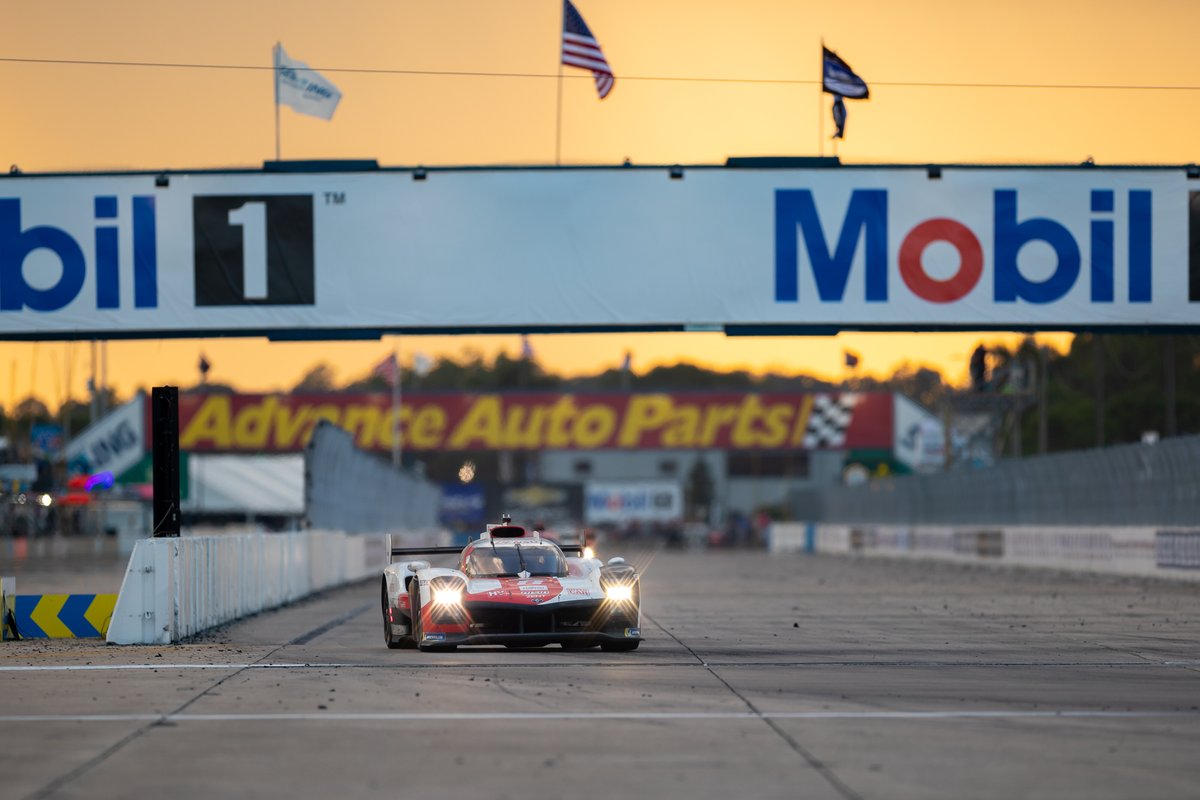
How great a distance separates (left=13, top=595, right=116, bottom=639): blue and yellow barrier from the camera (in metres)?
19.8

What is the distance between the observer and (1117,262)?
2573 cm

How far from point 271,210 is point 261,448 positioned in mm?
60241

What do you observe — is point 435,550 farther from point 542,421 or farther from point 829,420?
point 542,421

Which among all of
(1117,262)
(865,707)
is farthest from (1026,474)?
(865,707)

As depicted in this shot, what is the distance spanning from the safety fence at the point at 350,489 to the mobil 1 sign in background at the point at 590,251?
9.73 meters

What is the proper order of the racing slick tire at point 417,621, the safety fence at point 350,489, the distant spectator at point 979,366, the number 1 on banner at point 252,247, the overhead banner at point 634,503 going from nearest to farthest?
the racing slick tire at point 417,621 → the number 1 on banner at point 252,247 → the safety fence at point 350,489 → the distant spectator at point 979,366 → the overhead banner at point 634,503

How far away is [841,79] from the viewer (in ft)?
87.7

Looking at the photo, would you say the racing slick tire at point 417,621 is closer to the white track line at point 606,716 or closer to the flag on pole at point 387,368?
the white track line at point 606,716

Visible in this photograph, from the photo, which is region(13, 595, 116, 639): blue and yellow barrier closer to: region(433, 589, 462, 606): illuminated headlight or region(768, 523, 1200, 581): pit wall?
region(433, 589, 462, 606): illuminated headlight

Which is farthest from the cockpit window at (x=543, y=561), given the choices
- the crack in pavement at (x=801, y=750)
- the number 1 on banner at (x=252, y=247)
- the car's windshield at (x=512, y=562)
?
the number 1 on banner at (x=252, y=247)

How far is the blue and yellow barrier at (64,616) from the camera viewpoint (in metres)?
19.8

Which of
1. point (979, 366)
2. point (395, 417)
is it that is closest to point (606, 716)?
point (979, 366)

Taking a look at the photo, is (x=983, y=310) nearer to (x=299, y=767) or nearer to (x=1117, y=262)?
(x=1117, y=262)

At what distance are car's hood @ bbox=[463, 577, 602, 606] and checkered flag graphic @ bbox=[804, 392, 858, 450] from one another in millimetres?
66938
